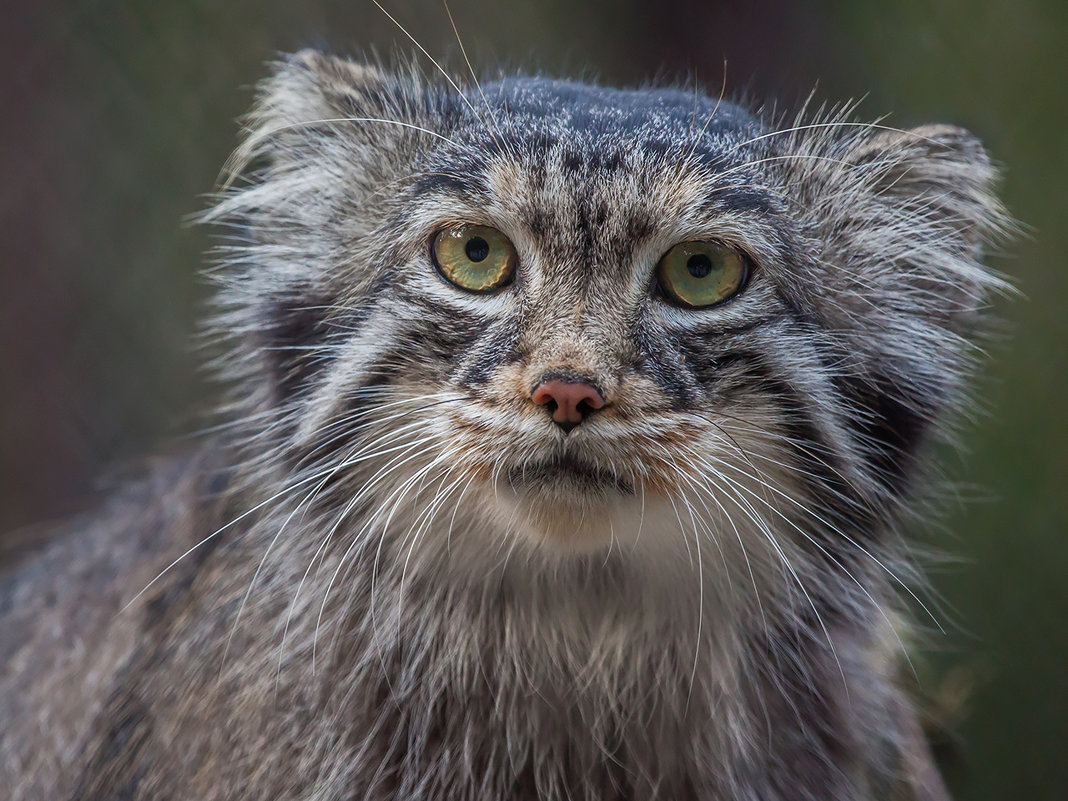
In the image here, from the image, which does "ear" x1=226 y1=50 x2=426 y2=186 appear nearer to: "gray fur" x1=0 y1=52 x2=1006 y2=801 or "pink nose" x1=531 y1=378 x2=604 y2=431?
→ "gray fur" x1=0 y1=52 x2=1006 y2=801

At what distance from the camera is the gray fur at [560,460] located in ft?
6.94

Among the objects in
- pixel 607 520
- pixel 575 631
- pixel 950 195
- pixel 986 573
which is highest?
pixel 950 195

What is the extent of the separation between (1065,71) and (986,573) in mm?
2061

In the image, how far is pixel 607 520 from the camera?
2.08m

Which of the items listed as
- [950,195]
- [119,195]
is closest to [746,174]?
[950,195]

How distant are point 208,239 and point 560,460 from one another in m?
3.13

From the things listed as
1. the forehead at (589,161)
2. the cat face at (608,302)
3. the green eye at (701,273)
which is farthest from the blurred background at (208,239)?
the green eye at (701,273)

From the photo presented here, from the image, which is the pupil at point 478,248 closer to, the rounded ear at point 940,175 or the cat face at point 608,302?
the cat face at point 608,302

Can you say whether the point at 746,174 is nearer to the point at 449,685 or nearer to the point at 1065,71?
the point at 449,685

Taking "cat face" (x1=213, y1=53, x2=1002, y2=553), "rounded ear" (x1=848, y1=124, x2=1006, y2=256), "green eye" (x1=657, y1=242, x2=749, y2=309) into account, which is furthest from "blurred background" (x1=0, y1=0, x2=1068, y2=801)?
"green eye" (x1=657, y1=242, x2=749, y2=309)

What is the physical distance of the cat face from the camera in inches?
80.6

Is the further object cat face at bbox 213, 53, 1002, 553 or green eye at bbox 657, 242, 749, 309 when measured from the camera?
green eye at bbox 657, 242, 749, 309

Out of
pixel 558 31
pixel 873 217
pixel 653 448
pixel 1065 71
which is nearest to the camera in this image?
pixel 653 448

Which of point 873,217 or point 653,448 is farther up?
point 873,217
